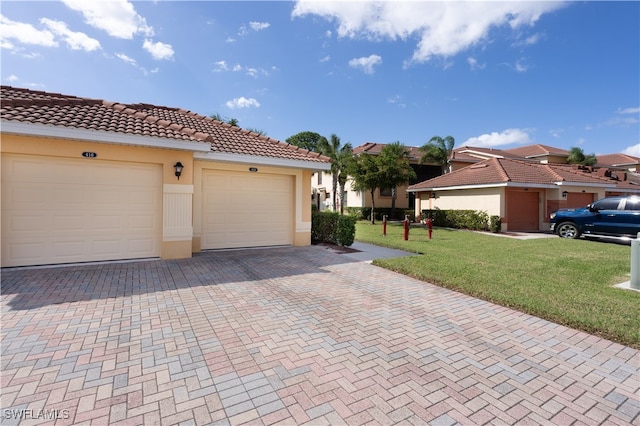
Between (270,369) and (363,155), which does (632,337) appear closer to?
(270,369)

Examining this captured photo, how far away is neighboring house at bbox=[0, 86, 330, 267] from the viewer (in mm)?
7277

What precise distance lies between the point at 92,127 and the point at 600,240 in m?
20.7

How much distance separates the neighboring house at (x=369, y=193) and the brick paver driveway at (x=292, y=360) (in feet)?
72.2

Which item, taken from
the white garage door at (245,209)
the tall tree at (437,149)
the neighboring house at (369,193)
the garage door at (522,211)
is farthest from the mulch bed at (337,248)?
the tall tree at (437,149)

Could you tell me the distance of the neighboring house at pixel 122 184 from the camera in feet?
23.9

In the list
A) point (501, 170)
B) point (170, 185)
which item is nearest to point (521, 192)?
point (501, 170)

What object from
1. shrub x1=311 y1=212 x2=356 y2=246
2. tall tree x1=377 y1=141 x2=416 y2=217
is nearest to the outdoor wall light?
shrub x1=311 y1=212 x2=356 y2=246

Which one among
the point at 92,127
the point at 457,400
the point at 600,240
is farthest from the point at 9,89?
the point at 600,240

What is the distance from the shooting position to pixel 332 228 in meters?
12.0

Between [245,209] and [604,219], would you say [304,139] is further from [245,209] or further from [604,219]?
[245,209]

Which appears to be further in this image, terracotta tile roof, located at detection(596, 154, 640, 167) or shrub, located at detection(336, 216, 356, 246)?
terracotta tile roof, located at detection(596, 154, 640, 167)

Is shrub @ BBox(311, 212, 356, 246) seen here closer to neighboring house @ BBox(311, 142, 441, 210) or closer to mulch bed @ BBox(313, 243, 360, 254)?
mulch bed @ BBox(313, 243, 360, 254)

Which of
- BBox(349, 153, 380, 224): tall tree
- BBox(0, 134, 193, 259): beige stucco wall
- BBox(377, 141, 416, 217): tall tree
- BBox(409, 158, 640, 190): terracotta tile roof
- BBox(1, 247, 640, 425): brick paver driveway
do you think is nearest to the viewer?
BBox(1, 247, 640, 425): brick paver driveway

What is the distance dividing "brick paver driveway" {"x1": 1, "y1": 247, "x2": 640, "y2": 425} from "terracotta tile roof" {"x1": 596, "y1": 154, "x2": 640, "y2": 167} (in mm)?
55615
